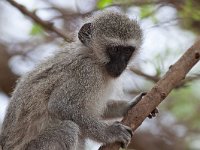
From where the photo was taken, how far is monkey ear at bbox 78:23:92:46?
26.9 ft

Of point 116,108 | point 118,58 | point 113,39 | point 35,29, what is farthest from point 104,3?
point 35,29

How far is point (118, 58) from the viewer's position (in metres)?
7.82

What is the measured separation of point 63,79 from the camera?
7.88m

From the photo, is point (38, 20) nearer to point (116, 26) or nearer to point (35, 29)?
point (35, 29)

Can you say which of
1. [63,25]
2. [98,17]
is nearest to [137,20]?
[98,17]

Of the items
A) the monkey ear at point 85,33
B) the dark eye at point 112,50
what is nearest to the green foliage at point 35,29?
the monkey ear at point 85,33

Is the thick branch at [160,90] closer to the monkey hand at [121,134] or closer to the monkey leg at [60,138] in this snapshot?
the monkey hand at [121,134]

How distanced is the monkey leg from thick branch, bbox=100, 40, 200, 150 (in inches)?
23.6

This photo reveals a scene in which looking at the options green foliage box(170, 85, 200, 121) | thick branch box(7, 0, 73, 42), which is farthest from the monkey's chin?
green foliage box(170, 85, 200, 121)

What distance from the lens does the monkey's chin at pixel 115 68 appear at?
7816mm

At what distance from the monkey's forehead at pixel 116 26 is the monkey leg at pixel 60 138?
136cm

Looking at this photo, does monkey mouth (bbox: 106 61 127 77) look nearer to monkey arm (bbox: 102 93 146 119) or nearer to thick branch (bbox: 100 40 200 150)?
monkey arm (bbox: 102 93 146 119)

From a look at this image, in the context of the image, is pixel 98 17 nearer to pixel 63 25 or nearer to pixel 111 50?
pixel 111 50

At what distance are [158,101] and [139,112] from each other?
0.90 feet
